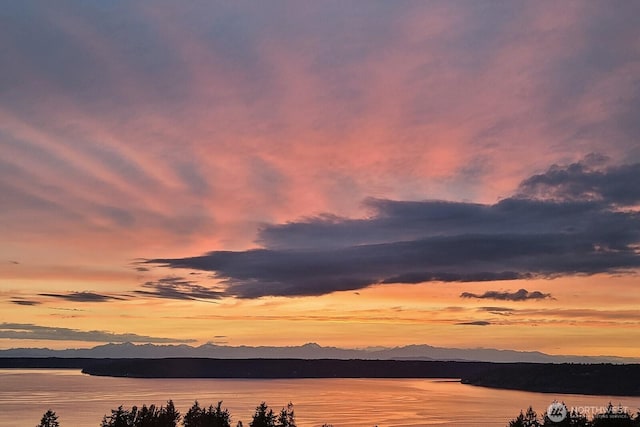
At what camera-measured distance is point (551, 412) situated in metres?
77.4

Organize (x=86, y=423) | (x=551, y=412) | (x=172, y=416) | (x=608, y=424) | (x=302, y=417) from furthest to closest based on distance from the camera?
(x=302, y=417)
(x=86, y=423)
(x=172, y=416)
(x=551, y=412)
(x=608, y=424)

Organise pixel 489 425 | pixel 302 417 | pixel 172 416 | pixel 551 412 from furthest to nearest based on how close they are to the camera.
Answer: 1. pixel 302 417
2. pixel 489 425
3. pixel 172 416
4. pixel 551 412

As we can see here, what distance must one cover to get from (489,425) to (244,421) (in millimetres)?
62345

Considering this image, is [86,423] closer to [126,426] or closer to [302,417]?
[302,417]

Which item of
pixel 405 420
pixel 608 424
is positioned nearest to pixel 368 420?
pixel 405 420

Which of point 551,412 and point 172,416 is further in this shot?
point 172,416

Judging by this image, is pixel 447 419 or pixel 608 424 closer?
pixel 608 424

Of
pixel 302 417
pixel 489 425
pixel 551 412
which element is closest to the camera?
pixel 551 412

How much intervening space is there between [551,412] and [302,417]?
393ft

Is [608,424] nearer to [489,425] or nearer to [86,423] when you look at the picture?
[489,425]

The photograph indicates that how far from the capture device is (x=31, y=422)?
6171 inches

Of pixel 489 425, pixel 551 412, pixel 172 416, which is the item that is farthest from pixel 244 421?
pixel 551 412

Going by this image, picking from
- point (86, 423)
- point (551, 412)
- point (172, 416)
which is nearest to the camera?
point (551, 412)

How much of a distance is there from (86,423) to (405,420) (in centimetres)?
8769
